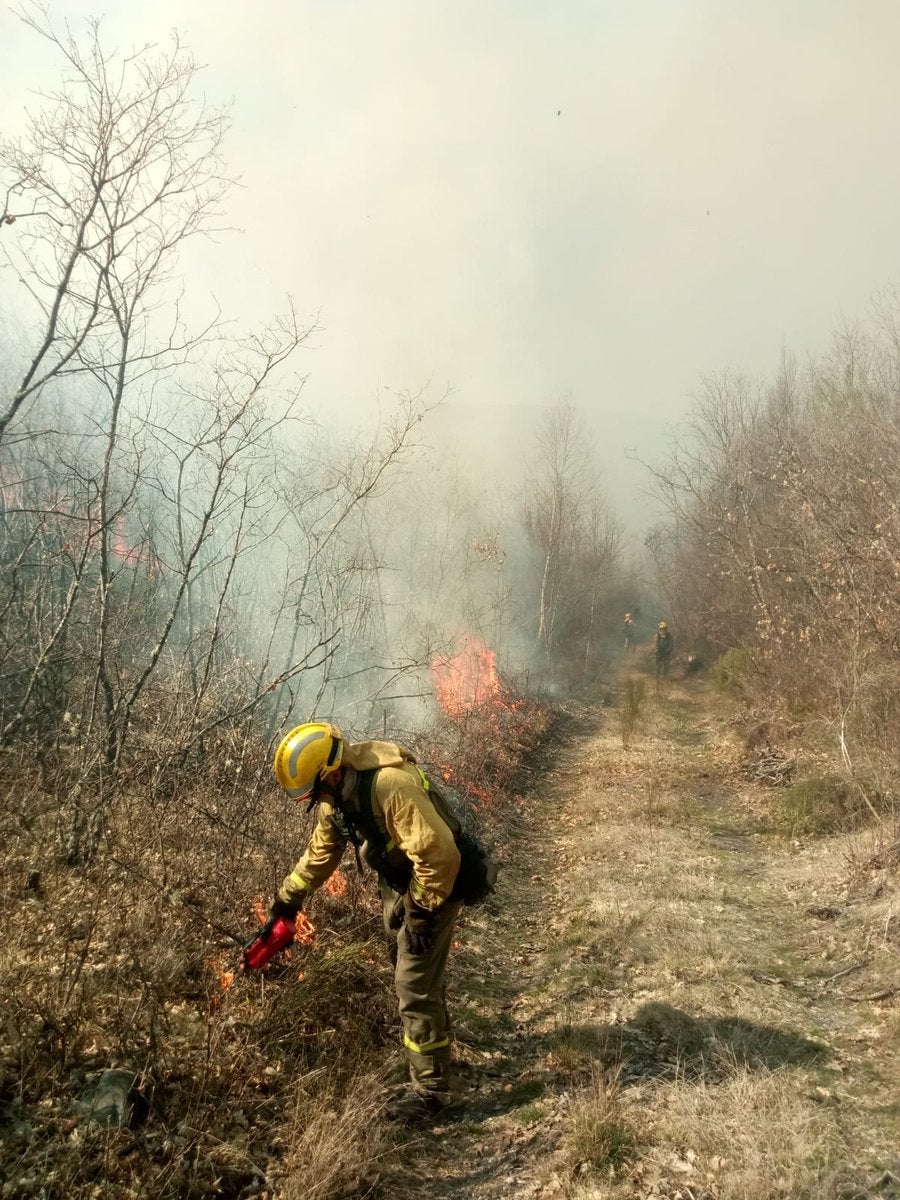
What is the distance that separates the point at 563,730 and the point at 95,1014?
12745mm

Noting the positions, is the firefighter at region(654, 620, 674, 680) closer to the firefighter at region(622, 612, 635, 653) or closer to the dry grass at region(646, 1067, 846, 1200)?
the firefighter at region(622, 612, 635, 653)

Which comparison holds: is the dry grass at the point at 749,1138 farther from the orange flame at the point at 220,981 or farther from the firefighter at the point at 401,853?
the orange flame at the point at 220,981

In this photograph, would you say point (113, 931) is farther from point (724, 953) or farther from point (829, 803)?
point (829, 803)

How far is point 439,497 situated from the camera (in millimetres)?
23922

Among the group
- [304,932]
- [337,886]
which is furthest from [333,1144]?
[337,886]

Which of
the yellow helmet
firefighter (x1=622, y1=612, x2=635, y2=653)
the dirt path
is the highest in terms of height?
firefighter (x1=622, y1=612, x2=635, y2=653)

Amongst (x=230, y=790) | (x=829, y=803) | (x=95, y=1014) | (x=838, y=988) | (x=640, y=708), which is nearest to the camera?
(x=95, y=1014)

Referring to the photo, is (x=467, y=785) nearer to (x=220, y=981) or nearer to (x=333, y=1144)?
(x=220, y=981)

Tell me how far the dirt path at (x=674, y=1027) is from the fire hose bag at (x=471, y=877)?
1.03m

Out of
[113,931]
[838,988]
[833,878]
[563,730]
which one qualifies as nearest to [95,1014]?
[113,931]

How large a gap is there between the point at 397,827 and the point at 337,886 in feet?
5.64

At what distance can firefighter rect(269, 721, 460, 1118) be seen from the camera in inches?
128

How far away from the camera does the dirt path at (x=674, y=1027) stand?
117 inches

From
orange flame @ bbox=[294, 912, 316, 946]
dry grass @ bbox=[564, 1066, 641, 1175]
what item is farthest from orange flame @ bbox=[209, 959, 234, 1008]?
dry grass @ bbox=[564, 1066, 641, 1175]
